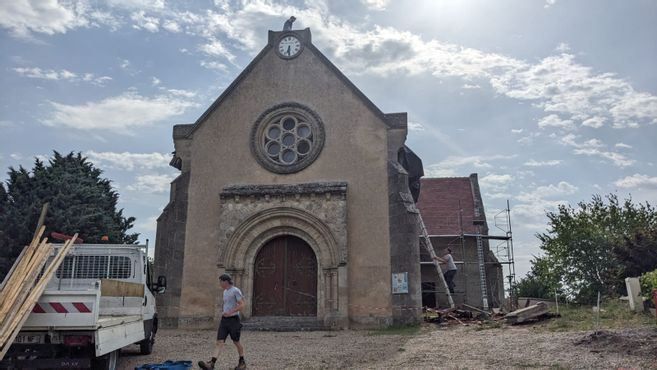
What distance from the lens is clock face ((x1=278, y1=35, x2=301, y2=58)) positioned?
61.5 feet

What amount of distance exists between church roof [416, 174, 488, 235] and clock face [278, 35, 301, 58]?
36.6ft

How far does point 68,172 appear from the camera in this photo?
21.0m

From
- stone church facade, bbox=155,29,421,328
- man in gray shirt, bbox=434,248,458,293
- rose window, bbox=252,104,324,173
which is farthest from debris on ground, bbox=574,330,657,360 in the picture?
rose window, bbox=252,104,324,173

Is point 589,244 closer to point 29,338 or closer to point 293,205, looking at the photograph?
point 293,205

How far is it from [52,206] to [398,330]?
11.8 metres

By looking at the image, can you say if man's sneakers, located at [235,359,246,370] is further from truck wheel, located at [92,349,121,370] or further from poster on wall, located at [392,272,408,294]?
poster on wall, located at [392,272,408,294]

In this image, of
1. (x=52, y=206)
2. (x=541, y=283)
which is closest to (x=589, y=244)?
(x=541, y=283)

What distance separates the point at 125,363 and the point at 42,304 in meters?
2.93

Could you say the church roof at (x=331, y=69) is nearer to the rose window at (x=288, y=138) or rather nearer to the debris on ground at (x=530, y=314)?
the rose window at (x=288, y=138)

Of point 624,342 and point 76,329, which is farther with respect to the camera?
point 624,342

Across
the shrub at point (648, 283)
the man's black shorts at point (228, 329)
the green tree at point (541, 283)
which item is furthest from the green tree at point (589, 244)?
the man's black shorts at point (228, 329)

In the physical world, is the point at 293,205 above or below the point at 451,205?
below

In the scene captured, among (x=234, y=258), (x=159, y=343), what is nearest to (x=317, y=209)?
(x=234, y=258)

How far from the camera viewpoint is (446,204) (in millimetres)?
27141
